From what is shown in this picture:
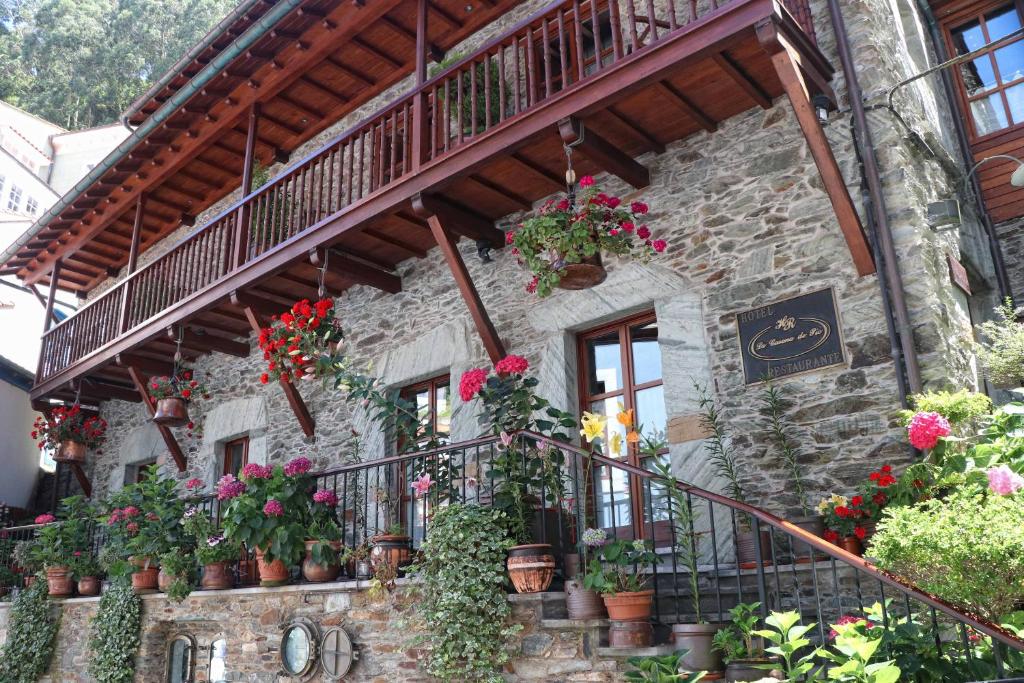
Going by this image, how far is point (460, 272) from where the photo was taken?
6250 mm

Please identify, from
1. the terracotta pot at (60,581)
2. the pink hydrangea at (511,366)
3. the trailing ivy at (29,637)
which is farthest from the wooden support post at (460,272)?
the trailing ivy at (29,637)

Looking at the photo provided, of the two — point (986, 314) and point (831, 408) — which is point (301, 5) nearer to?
point (831, 408)

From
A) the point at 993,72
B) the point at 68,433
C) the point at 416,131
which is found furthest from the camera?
the point at 68,433

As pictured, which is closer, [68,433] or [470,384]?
[470,384]

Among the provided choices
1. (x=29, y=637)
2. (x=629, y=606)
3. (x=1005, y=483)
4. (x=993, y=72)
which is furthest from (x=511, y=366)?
(x=29, y=637)

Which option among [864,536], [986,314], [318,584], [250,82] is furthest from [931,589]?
[250,82]

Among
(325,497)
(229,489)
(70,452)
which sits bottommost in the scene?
(325,497)

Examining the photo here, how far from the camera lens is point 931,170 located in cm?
588

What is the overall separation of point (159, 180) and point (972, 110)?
887cm

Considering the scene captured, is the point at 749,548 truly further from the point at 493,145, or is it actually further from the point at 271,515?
the point at 271,515

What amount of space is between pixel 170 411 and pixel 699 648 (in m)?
6.94

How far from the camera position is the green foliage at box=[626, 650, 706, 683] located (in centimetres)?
349

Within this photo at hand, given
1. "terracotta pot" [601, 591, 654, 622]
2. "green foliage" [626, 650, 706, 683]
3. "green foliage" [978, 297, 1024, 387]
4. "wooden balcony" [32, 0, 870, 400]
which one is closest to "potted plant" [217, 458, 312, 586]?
"wooden balcony" [32, 0, 870, 400]

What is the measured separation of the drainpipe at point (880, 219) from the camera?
469 cm
